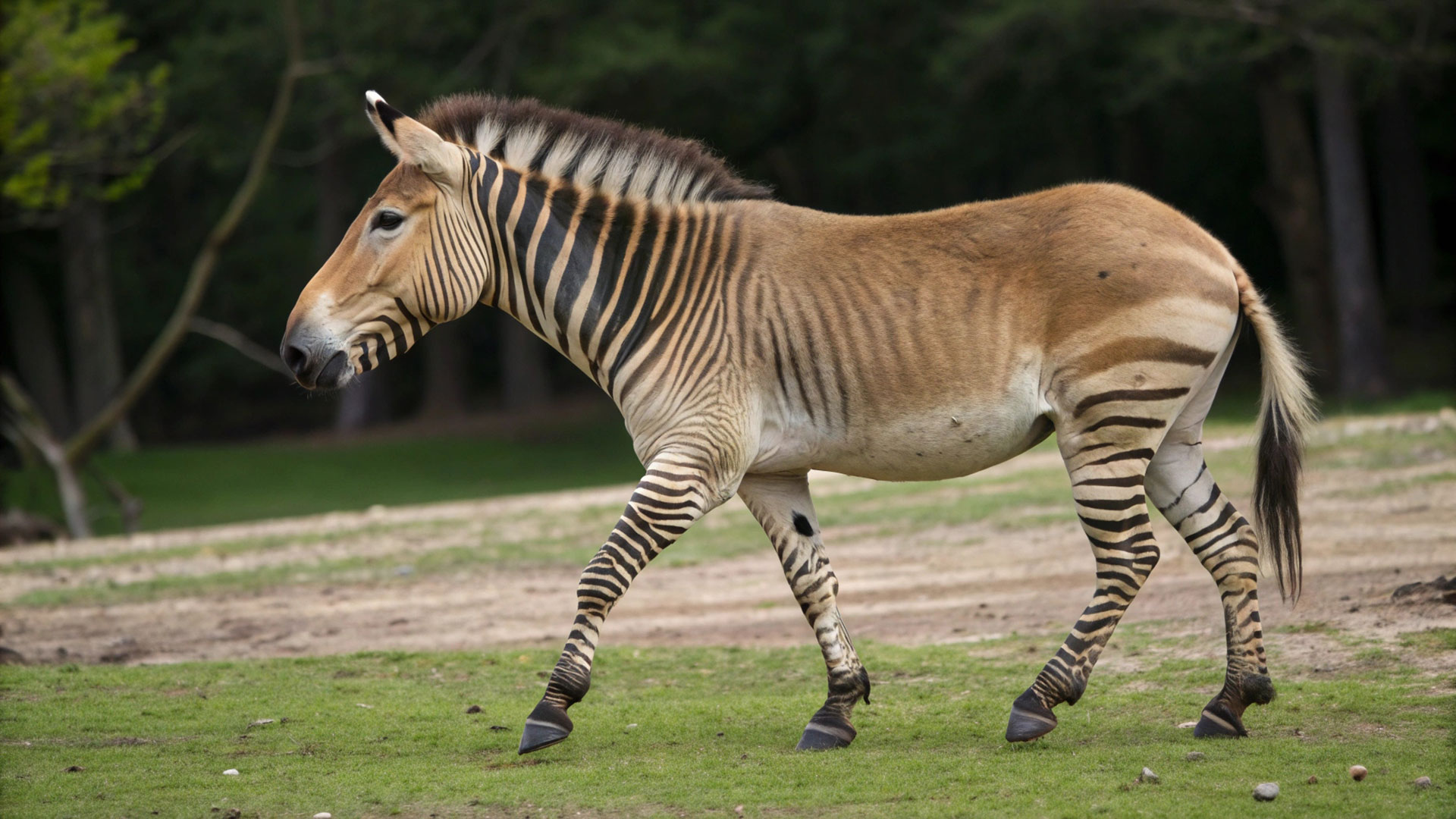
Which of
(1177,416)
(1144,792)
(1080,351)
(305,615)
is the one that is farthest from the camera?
(305,615)

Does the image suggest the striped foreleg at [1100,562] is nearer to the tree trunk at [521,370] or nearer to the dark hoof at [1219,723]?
the dark hoof at [1219,723]

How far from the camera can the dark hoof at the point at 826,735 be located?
560 centimetres

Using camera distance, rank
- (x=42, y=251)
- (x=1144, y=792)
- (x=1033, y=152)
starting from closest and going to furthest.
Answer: (x=1144, y=792) → (x=42, y=251) → (x=1033, y=152)

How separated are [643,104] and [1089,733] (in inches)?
1014

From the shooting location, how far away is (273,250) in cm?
3912

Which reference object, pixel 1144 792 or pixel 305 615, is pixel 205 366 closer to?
pixel 305 615

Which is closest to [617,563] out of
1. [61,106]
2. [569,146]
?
[569,146]

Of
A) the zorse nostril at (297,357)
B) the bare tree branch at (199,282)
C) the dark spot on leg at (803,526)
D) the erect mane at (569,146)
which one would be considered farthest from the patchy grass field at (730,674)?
the bare tree branch at (199,282)

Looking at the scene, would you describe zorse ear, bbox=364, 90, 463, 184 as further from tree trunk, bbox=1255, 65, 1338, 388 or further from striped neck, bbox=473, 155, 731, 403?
tree trunk, bbox=1255, 65, 1338, 388

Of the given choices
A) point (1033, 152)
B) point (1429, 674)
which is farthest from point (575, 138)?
point (1033, 152)

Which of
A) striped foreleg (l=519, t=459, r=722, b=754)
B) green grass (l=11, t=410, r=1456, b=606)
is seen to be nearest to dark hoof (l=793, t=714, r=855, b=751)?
striped foreleg (l=519, t=459, r=722, b=754)

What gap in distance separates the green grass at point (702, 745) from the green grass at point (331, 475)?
1541cm

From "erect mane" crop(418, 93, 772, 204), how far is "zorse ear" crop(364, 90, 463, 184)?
1.05 ft

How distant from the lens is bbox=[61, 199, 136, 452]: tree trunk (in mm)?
29672
